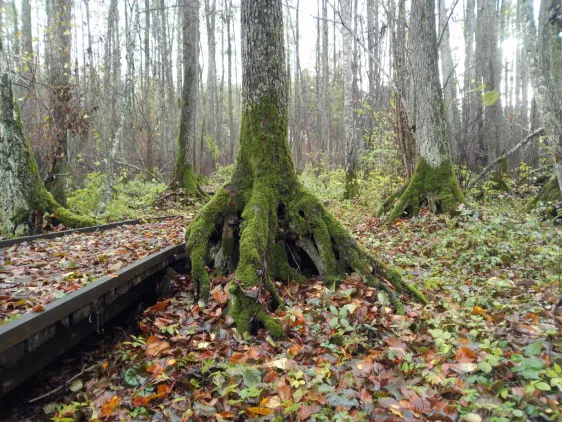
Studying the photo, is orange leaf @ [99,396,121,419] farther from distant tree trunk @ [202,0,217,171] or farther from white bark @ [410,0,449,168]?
distant tree trunk @ [202,0,217,171]

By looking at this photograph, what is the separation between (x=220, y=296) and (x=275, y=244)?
1.13 metres

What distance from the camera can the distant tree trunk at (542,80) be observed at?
4.90 metres

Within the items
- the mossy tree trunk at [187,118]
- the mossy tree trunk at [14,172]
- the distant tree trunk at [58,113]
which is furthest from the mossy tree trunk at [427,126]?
the distant tree trunk at [58,113]

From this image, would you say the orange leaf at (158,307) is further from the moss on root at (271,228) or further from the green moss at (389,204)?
the green moss at (389,204)

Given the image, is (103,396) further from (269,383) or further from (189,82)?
(189,82)

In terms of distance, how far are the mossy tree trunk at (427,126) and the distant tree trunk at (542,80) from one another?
324cm

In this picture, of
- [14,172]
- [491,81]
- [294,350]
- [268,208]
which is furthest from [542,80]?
[491,81]

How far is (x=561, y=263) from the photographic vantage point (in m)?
4.68

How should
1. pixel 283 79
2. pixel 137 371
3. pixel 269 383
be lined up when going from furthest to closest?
pixel 283 79 → pixel 137 371 → pixel 269 383

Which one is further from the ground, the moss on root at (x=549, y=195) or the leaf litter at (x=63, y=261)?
the moss on root at (x=549, y=195)

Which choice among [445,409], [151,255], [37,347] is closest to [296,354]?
[445,409]

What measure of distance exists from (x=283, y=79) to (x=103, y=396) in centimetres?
431

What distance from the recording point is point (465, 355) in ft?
9.47

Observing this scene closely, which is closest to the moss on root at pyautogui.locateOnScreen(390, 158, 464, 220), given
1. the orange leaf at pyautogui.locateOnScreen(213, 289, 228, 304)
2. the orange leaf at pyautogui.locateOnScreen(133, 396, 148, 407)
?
the orange leaf at pyautogui.locateOnScreen(213, 289, 228, 304)
